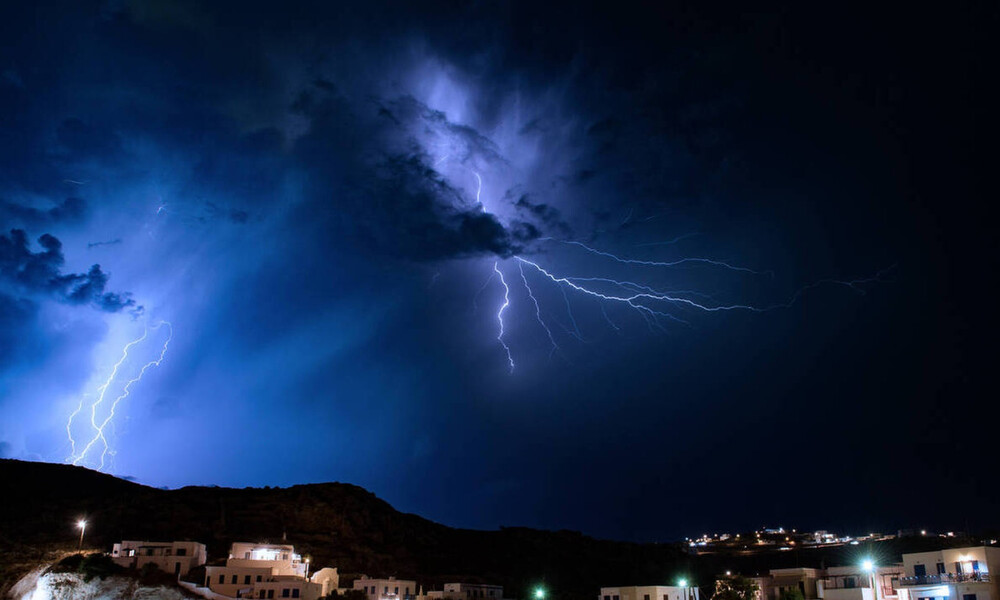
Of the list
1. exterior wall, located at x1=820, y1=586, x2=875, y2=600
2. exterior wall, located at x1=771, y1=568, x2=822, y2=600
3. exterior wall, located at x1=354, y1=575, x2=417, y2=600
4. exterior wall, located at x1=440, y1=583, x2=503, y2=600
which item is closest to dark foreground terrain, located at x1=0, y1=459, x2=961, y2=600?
exterior wall, located at x1=440, y1=583, x2=503, y2=600

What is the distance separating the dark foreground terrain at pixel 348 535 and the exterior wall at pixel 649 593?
284 inches

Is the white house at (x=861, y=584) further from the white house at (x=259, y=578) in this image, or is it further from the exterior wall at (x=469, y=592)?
the white house at (x=259, y=578)

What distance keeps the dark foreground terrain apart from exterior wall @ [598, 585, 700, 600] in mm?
7224

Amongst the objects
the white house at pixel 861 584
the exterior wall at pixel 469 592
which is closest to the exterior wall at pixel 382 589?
the exterior wall at pixel 469 592

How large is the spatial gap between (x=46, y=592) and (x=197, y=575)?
6.49 metres

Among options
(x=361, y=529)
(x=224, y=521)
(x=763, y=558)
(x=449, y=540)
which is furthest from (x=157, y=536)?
(x=763, y=558)

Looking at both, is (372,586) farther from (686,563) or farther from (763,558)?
(763,558)

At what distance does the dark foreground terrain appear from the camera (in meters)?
55.5

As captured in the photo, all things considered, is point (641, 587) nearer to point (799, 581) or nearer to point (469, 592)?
point (799, 581)

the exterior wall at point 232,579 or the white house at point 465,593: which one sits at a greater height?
the exterior wall at point 232,579

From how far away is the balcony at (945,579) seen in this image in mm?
26766

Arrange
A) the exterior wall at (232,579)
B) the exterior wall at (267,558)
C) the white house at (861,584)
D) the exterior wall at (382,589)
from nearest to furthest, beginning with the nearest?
the white house at (861,584) < the exterior wall at (232,579) < the exterior wall at (267,558) < the exterior wall at (382,589)

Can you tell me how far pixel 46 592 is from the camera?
34000mm

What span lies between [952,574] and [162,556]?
3496 centimetres
